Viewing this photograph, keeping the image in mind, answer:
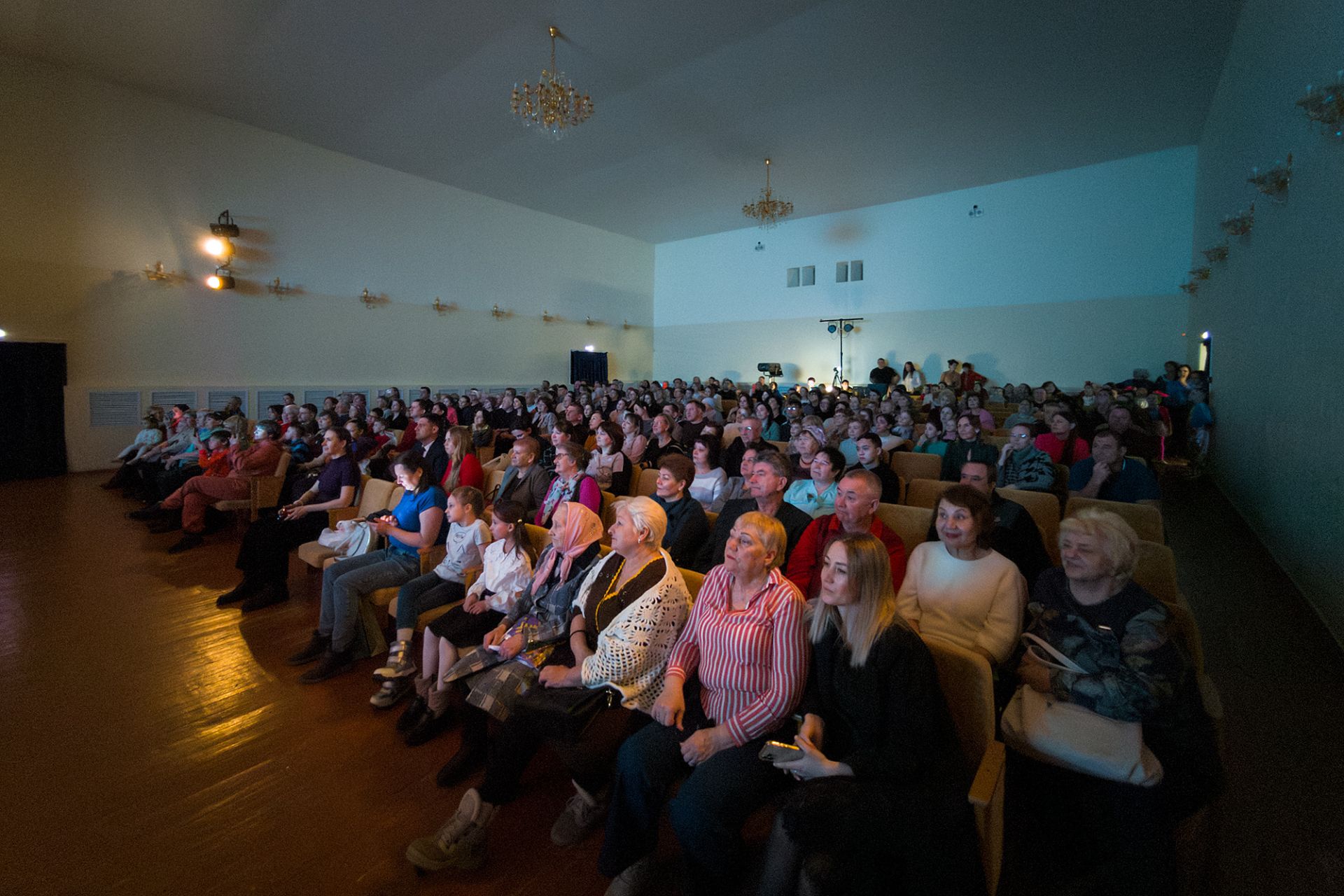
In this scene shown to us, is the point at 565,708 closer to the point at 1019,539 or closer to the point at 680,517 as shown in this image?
the point at 680,517

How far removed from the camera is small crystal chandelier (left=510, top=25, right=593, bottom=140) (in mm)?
6746

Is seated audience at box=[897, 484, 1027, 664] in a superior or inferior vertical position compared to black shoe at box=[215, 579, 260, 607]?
superior

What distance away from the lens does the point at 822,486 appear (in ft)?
10.7

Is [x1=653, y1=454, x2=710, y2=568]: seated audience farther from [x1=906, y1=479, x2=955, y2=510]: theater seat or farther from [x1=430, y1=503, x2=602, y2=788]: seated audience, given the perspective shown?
[x1=906, y1=479, x2=955, y2=510]: theater seat

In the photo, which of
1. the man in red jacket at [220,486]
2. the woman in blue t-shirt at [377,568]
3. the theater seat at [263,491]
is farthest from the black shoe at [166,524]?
the woman in blue t-shirt at [377,568]

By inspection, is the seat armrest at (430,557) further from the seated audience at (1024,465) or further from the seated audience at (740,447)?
the seated audience at (1024,465)

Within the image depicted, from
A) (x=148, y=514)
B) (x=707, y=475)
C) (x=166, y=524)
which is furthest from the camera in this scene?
(x=148, y=514)

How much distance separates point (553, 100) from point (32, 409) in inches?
328

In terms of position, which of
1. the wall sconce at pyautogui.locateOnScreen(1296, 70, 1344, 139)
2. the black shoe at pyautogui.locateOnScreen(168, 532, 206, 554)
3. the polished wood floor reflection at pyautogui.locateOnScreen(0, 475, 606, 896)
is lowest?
the polished wood floor reflection at pyautogui.locateOnScreen(0, 475, 606, 896)

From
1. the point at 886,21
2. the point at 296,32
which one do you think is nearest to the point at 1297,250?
the point at 886,21

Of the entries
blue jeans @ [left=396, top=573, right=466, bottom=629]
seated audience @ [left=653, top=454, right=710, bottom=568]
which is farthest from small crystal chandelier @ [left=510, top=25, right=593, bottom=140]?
blue jeans @ [left=396, top=573, right=466, bottom=629]

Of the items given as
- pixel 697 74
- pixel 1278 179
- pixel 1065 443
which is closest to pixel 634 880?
pixel 1065 443

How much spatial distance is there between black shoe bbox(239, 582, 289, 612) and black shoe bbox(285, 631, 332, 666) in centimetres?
89

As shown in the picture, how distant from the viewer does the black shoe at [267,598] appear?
3.72 m
